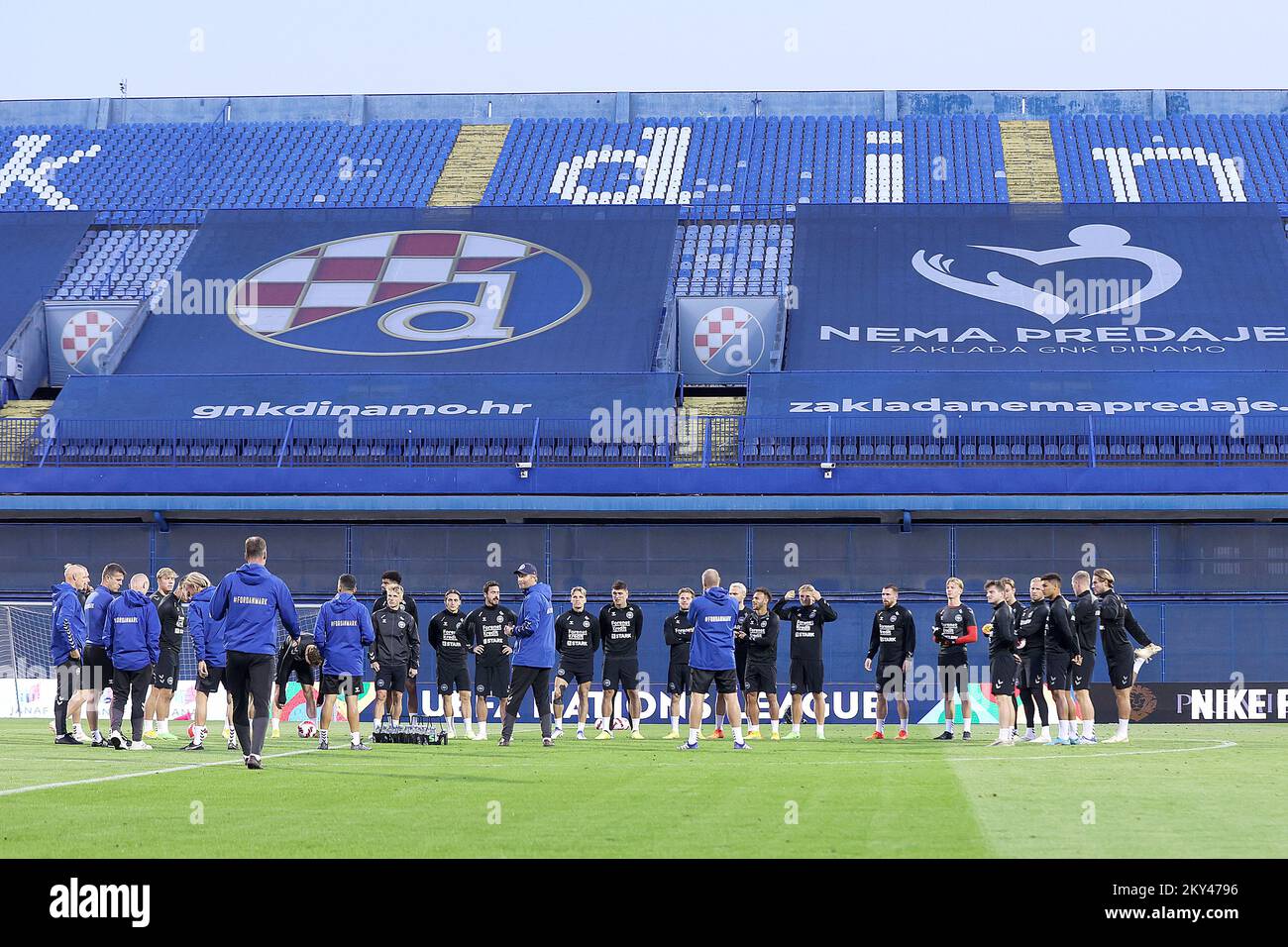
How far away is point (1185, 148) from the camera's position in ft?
163

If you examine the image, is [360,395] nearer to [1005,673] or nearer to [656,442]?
[656,442]

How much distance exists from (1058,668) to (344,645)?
27.5 feet

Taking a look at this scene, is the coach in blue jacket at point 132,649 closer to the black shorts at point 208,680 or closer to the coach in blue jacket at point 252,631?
the black shorts at point 208,680

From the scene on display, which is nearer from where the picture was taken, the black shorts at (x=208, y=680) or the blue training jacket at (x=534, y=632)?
the blue training jacket at (x=534, y=632)

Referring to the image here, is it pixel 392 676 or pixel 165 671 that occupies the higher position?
pixel 165 671

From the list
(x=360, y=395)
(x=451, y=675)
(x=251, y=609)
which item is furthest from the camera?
(x=360, y=395)

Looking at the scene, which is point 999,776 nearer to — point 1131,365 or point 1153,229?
point 1131,365

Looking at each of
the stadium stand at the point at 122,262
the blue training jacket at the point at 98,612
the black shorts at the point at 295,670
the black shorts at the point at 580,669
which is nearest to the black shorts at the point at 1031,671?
the black shorts at the point at 580,669

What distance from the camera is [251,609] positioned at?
14.9 metres

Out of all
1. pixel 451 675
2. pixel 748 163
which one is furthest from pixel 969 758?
pixel 748 163

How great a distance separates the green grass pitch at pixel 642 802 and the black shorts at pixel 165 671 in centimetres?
182

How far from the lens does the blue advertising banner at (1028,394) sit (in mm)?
34250
